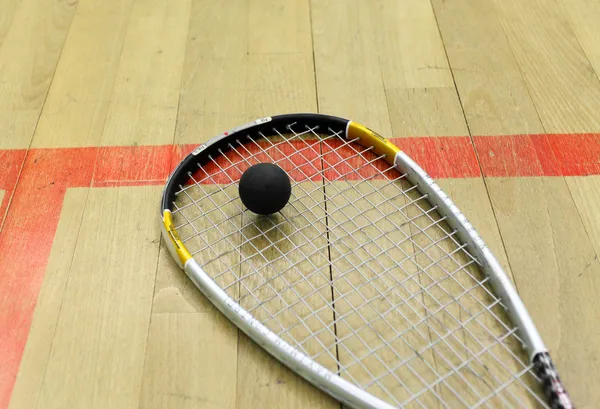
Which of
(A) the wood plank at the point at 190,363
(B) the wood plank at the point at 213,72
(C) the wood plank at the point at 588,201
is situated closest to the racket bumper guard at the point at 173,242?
(A) the wood plank at the point at 190,363

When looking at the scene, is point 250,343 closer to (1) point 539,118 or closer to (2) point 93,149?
(2) point 93,149

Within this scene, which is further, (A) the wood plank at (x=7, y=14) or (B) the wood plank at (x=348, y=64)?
(A) the wood plank at (x=7, y=14)

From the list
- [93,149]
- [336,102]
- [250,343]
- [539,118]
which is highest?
[539,118]

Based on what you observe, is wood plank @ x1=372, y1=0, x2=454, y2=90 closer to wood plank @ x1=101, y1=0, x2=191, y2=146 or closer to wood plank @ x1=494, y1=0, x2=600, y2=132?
wood plank @ x1=494, y1=0, x2=600, y2=132

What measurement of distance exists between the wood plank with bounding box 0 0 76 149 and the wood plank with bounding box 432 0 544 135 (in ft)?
3.44

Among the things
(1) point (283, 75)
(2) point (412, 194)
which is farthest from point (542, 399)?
(1) point (283, 75)

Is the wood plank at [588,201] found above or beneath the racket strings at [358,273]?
above

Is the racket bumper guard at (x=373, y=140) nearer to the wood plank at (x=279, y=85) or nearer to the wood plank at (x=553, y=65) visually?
the wood plank at (x=279, y=85)

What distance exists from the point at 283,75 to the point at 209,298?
2.27ft

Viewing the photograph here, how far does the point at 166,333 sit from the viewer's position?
3.60 ft

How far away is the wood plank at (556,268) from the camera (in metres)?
1.06

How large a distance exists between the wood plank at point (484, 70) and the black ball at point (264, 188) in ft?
1.75

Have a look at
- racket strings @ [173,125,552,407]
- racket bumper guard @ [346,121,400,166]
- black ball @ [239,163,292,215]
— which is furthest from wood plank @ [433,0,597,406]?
black ball @ [239,163,292,215]

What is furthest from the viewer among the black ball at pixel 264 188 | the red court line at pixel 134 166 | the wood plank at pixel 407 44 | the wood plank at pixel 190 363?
the wood plank at pixel 407 44
